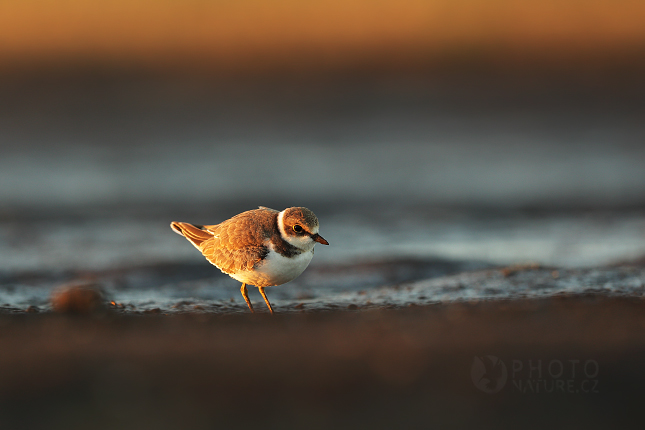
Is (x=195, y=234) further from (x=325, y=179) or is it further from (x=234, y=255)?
(x=325, y=179)

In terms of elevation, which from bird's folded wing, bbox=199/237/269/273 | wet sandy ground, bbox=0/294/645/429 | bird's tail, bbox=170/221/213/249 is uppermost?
bird's tail, bbox=170/221/213/249

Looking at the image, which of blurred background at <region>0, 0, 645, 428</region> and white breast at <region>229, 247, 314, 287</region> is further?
white breast at <region>229, 247, 314, 287</region>

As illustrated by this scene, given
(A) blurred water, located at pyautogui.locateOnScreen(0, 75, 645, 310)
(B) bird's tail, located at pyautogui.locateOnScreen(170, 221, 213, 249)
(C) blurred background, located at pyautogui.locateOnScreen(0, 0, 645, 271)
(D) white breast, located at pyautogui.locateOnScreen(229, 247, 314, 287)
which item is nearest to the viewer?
(D) white breast, located at pyautogui.locateOnScreen(229, 247, 314, 287)

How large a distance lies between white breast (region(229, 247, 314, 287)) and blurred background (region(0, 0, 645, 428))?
306mm

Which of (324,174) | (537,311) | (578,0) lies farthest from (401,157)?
(578,0)

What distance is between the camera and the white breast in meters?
5.17

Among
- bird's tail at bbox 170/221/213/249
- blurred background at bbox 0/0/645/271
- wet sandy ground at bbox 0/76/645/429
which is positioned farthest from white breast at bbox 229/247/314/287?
blurred background at bbox 0/0/645/271

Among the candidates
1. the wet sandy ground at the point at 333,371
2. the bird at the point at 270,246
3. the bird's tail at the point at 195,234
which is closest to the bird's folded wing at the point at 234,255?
the bird at the point at 270,246

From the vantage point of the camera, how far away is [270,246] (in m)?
5.23

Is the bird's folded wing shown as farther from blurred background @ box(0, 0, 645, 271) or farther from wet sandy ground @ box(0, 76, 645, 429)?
blurred background @ box(0, 0, 645, 271)

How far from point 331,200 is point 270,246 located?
514 centimetres

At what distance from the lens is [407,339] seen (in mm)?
4262

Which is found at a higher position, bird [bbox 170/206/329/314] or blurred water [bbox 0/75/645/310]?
blurred water [bbox 0/75/645/310]

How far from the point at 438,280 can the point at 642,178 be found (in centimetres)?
669
